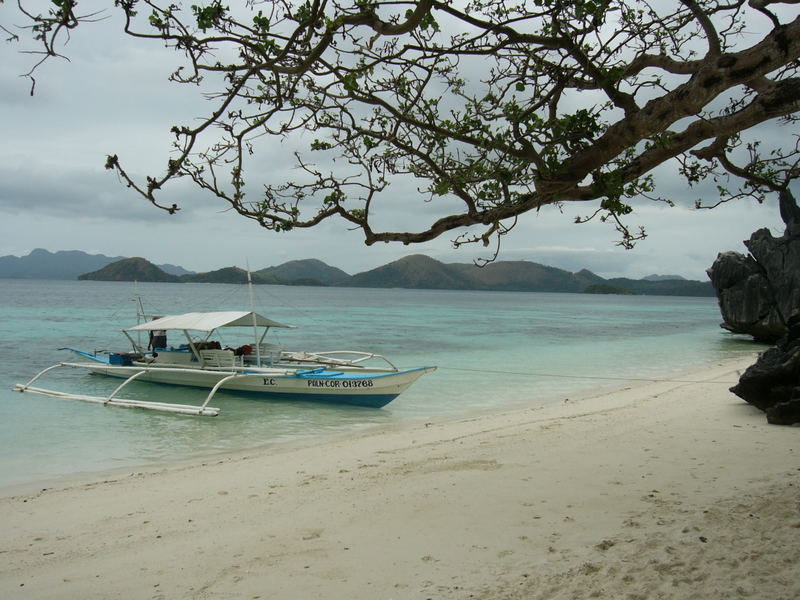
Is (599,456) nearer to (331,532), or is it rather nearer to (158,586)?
(331,532)

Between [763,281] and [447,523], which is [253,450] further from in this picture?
[763,281]

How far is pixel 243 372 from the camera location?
48.7 ft

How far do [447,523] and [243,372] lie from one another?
10.7m

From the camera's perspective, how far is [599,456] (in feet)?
23.5

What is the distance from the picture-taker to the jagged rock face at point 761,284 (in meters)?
26.3

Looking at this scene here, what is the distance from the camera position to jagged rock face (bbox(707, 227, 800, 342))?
26.3 m

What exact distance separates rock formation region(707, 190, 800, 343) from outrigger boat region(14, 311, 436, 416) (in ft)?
62.0

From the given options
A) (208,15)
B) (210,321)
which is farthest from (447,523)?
(210,321)

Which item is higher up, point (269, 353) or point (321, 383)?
point (269, 353)

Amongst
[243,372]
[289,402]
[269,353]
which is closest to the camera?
[289,402]

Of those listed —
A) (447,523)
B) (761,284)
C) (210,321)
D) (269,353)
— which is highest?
(761,284)

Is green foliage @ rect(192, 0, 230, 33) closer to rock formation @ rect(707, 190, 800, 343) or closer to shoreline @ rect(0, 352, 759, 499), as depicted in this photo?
shoreline @ rect(0, 352, 759, 499)

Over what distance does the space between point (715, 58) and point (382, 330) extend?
37943 mm

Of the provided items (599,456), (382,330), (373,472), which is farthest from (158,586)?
(382,330)
